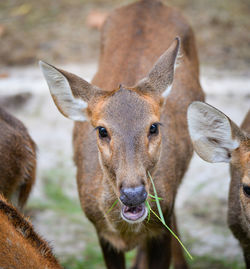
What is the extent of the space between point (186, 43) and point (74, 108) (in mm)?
2500

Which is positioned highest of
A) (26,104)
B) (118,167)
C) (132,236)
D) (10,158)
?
(118,167)

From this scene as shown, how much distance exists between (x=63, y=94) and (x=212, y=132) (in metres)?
1.42

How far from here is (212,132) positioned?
17.1ft

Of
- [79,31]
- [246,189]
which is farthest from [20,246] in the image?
[79,31]

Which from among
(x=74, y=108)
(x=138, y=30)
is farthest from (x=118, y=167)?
(x=138, y=30)

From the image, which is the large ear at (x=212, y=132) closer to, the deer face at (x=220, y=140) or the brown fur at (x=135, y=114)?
the deer face at (x=220, y=140)

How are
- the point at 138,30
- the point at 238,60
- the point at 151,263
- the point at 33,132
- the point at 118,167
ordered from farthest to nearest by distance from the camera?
1. the point at 238,60
2. the point at 33,132
3. the point at 138,30
4. the point at 151,263
5. the point at 118,167

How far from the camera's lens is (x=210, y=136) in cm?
522

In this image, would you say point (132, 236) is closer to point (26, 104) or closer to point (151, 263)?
point (151, 263)

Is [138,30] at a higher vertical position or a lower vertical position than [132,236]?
higher

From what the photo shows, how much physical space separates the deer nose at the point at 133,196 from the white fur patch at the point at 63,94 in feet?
3.78

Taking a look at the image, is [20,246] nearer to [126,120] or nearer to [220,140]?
[126,120]

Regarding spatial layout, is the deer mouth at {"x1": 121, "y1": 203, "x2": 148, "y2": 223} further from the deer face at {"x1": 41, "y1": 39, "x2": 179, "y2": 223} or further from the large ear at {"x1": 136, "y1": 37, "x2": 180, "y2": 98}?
the large ear at {"x1": 136, "y1": 37, "x2": 180, "y2": 98}

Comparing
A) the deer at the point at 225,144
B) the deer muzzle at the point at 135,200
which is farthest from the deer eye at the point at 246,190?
the deer muzzle at the point at 135,200
